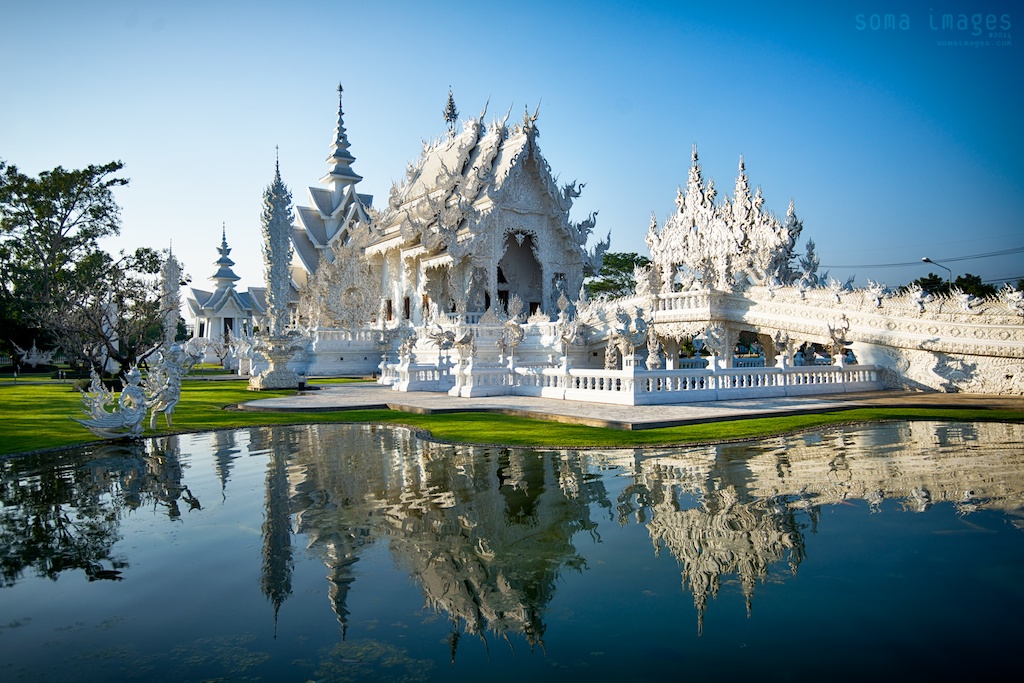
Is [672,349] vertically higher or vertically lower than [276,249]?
lower

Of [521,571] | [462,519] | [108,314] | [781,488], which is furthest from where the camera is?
[108,314]

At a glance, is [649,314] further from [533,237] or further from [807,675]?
[807,675]

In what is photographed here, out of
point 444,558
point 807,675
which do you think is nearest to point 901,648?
point 807,675

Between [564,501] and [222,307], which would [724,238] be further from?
[222,307]

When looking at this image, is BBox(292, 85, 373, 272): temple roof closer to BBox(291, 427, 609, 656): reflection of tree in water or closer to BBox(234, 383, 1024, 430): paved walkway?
BBox(234, 383, 1024, 430): paved walkway

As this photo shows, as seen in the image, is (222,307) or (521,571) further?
(222,307)

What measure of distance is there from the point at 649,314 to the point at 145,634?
57.1ft

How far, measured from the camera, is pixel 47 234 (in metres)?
30.7

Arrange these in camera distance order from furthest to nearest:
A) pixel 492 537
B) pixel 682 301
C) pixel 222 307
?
pixel 222 307 → pixel 682 301 → pixel 492 537

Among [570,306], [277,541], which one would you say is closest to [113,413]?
[277,541]

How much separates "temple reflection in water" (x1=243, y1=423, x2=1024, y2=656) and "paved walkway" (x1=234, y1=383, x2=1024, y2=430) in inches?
82.3

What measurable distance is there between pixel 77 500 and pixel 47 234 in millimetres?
30521

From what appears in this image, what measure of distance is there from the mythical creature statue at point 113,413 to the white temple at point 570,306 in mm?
7136

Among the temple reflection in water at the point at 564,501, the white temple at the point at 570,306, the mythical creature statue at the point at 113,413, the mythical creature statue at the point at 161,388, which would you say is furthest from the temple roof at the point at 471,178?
the temple reflection in water at the point at 564,501
